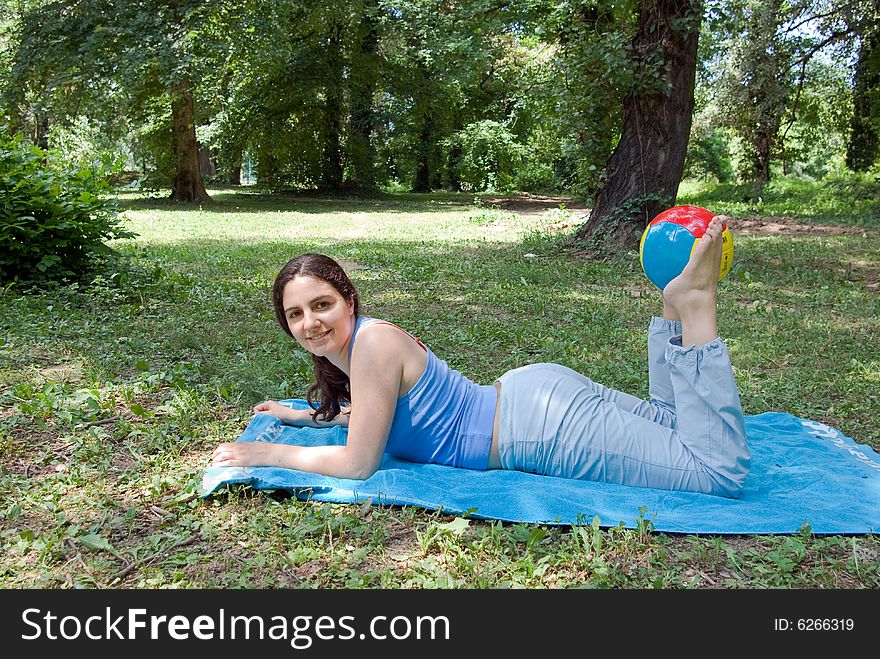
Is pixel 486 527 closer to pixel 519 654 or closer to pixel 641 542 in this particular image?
pixel 641 542

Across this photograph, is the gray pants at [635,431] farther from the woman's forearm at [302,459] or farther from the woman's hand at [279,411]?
the woman's hand at [279,411]

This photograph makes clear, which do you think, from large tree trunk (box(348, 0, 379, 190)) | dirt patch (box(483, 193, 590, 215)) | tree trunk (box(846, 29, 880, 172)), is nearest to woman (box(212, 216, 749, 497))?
dirt patch (box(483, 193, 590, 215))

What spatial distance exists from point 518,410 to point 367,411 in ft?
2.24

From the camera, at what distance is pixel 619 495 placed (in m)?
3.19

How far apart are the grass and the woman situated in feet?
1.15

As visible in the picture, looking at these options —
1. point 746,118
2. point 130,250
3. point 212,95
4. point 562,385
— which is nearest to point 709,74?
point 746,118

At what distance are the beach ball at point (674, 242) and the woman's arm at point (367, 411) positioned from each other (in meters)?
1.55

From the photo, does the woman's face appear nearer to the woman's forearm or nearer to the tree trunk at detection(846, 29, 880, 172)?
the woman's forearm

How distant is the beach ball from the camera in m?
3.79

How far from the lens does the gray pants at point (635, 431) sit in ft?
10.2

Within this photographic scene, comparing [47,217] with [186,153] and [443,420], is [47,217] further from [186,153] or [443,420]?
[186,153]

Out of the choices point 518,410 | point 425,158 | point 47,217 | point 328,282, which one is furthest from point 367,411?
point 425,158

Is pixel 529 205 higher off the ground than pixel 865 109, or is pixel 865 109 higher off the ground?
pixel 865 109

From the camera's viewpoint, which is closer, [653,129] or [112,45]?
[653,129]
